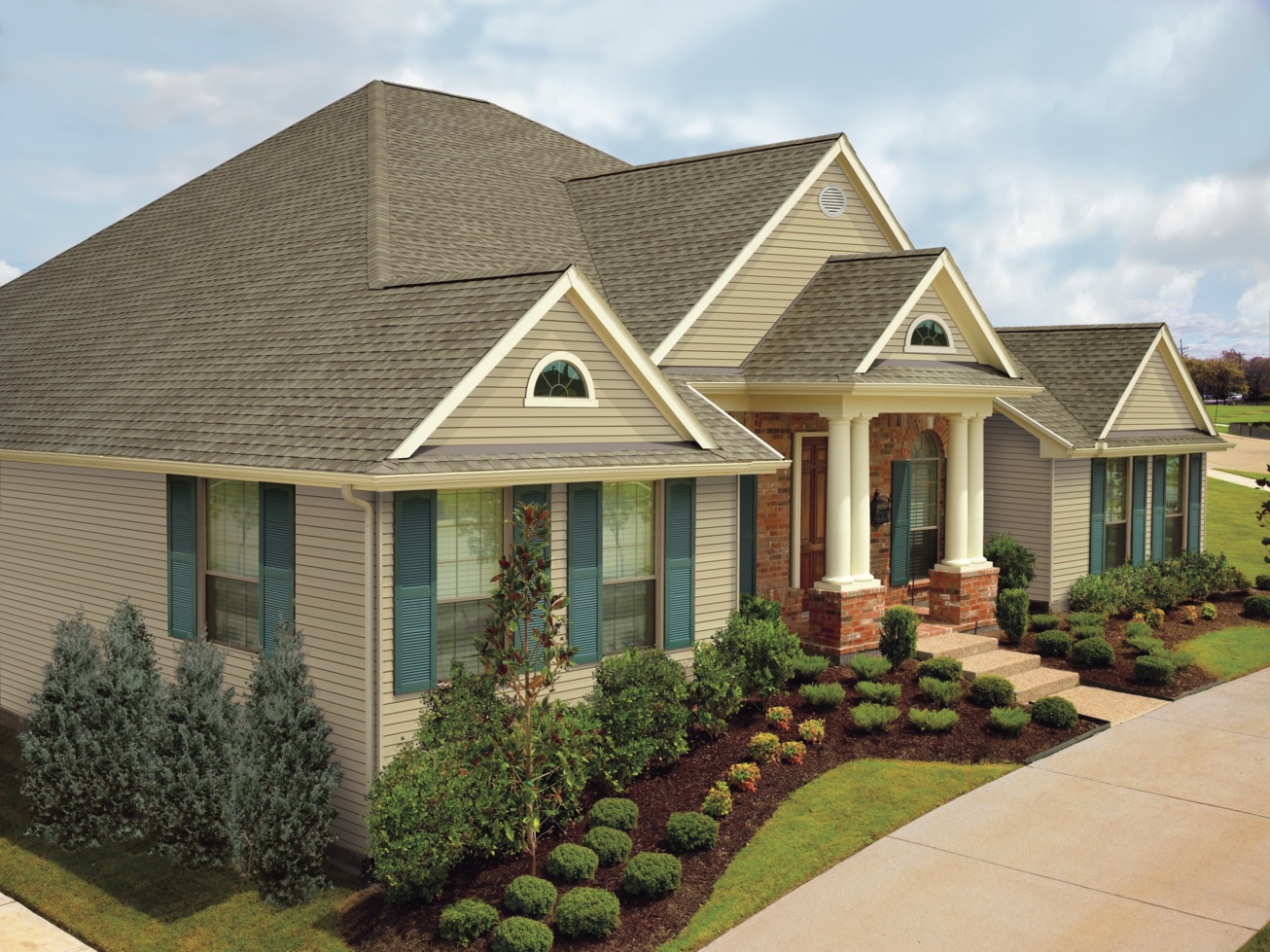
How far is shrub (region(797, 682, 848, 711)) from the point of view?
1532 cm

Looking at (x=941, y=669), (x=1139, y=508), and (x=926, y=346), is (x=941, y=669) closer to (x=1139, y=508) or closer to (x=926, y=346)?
(x=926, y=346)

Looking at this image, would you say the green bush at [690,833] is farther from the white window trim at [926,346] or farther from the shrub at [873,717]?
the white window trim at [926,346]

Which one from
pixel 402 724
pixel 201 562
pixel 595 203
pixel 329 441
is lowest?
pixel 402 724

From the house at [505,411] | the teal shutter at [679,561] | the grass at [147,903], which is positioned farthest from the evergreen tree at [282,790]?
the teal shutter at [679,561]

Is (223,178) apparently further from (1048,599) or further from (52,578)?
(1048,599)

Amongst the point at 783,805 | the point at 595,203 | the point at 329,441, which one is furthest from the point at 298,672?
the point at 595,203

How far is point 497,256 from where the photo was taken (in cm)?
1905

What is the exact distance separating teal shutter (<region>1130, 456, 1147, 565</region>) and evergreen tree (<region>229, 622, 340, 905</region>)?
18.1 m

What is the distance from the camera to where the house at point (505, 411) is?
12.6 meters

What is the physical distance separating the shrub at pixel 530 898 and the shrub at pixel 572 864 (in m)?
0.30

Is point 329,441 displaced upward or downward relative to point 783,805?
upward

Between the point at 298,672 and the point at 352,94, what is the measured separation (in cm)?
1569

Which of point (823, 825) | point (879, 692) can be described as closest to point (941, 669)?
point (879, 692)

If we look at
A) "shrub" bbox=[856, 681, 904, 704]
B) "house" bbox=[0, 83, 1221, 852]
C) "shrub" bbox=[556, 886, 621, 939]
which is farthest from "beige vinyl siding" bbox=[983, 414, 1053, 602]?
"shrub" bbox=[556, 886, 621, 939]
